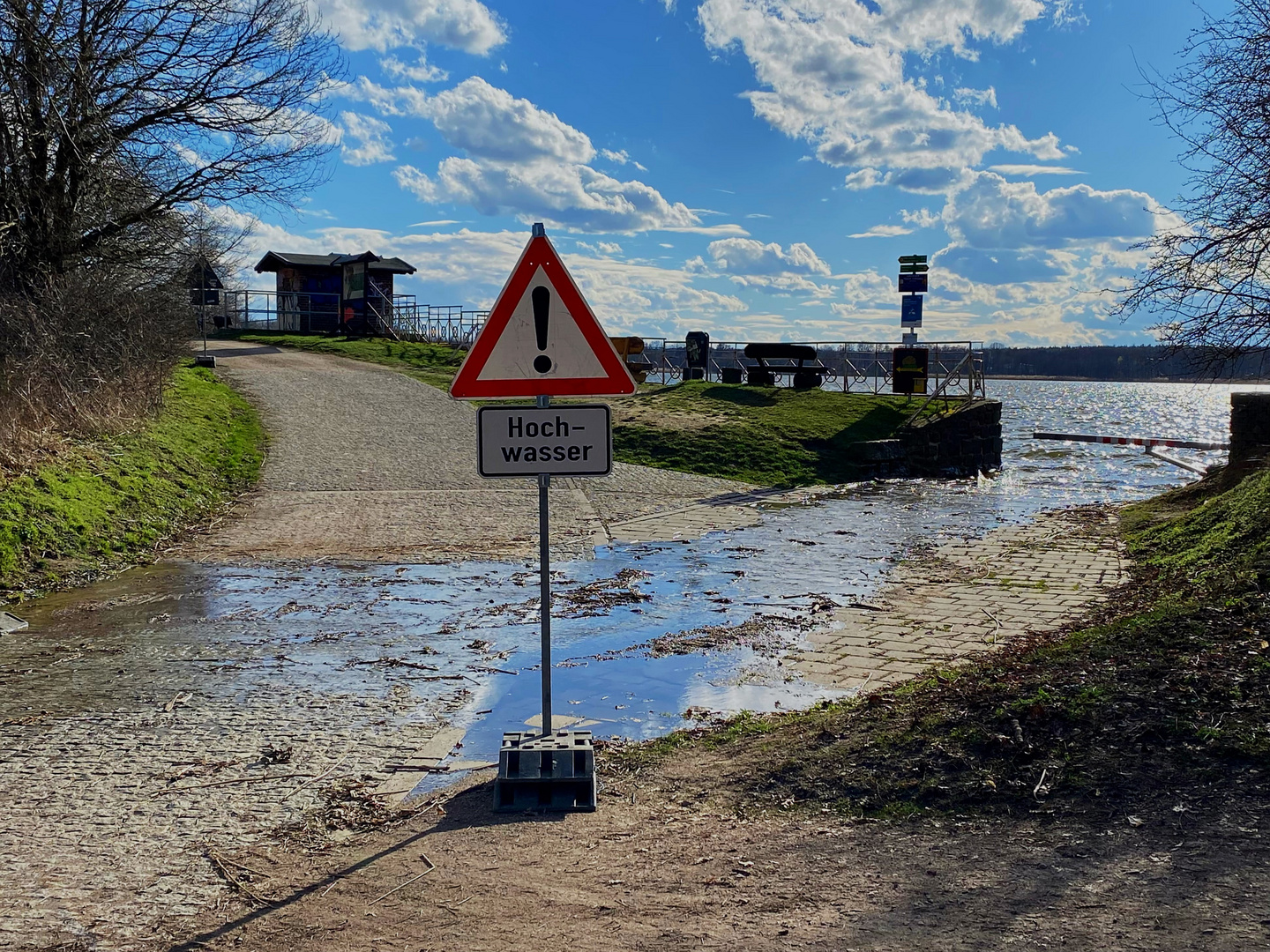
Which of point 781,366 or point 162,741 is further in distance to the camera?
point 781,366

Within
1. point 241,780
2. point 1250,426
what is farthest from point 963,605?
point 1250,426

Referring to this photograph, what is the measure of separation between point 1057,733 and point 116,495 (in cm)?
1207

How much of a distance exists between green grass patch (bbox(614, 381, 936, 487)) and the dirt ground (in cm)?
1757

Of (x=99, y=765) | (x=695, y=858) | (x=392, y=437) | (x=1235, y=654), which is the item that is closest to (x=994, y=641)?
(x=1235, y=654)

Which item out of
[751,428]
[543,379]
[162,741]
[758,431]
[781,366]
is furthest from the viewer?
[781,366]

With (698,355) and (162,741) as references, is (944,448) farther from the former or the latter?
(162,741)

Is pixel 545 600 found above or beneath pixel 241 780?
above

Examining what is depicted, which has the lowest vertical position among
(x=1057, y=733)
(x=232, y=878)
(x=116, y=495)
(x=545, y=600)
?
(x=232, y=878)

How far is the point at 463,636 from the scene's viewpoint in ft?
29.4

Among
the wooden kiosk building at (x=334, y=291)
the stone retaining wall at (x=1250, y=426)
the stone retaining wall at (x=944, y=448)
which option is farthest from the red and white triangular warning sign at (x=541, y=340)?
the wooden kiosk building at (x=334, y=291)

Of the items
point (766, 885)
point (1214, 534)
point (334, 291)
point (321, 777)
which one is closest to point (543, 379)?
point (321, 777)

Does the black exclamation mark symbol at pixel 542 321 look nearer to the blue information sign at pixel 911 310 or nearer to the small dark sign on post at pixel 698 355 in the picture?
the blue information sign at pixel 911 310

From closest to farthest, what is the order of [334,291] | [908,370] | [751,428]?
[751,428] → [908,370] → [334,291]

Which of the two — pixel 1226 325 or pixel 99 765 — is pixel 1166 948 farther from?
pixel 1226 325
